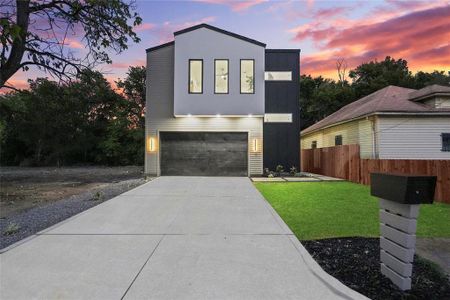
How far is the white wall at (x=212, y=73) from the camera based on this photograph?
17.7m

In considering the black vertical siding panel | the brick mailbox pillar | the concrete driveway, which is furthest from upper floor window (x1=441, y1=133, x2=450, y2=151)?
the brick mailbox pillar

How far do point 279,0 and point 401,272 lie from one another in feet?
35.0

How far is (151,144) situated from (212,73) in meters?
5.04

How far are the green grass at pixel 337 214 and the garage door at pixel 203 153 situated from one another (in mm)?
6835

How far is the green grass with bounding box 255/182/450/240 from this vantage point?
6102mm

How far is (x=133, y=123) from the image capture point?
123 ft

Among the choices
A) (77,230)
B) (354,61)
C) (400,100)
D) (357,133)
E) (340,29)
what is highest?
(354,61)

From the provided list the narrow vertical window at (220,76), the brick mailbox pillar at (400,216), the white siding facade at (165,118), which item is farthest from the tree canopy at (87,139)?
the brick mailbox pillar at (400,216)

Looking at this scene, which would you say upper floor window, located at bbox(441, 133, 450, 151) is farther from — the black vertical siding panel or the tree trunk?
the tree trunk

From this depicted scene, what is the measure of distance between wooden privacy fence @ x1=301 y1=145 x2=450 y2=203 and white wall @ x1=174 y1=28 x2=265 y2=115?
4831 mm

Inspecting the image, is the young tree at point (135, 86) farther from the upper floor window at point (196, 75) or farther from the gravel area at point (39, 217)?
the gravel area at point (39, 217)

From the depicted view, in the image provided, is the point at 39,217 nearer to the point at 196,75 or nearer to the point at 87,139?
the point at 196,75

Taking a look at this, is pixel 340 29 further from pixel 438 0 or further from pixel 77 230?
pixel 77 230

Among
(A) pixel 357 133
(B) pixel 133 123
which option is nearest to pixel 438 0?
(A) pixel 357 133
